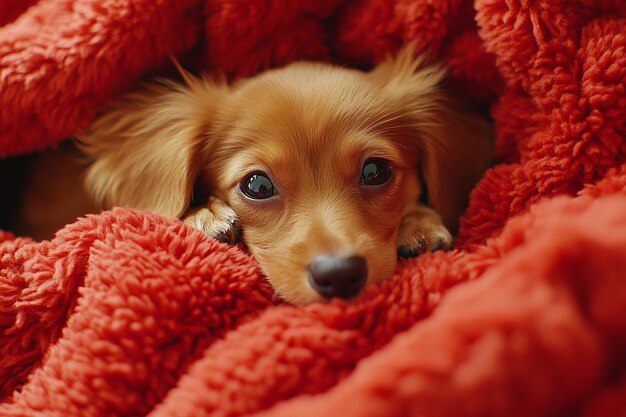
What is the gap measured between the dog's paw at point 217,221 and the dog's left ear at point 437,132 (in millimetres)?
523

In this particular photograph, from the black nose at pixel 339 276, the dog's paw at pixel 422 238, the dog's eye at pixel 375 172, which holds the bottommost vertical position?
the dog's paw at pixel 422 238

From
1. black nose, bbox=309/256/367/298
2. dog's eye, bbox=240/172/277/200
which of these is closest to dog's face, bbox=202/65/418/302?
dog's eye, bbox=240/172/277/200

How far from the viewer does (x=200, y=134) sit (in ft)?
5.62

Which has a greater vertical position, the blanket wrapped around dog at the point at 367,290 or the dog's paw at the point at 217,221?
the blanket wrapped around dog at the point at 367,290

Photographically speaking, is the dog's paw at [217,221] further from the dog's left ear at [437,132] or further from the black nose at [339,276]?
the dog's left ear at [437,132]

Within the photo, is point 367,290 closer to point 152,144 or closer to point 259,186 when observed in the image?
point 259,186

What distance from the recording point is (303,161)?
1551 mm

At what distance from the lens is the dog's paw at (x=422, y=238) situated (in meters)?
1.54

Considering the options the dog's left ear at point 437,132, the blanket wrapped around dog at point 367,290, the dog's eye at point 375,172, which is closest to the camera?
the blanket wrapped around dog at point 367,290

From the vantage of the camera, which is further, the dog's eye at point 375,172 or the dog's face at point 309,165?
the dog's eye at point 375,172

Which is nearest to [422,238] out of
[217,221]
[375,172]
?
[375,172]

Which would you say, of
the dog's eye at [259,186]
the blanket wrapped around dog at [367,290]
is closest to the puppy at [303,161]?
the dog's eye at [259,186]

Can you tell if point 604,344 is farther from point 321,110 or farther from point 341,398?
point 321,110

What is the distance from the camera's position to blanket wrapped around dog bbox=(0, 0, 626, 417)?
2.68 feet
